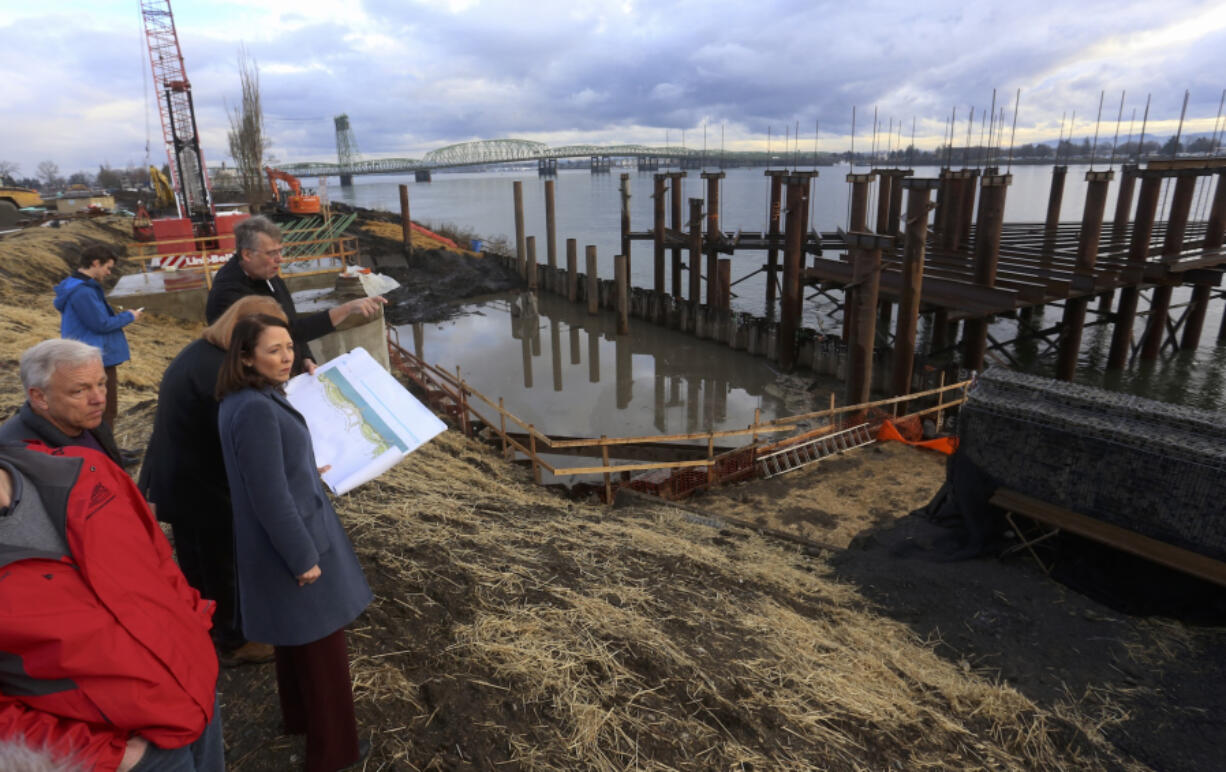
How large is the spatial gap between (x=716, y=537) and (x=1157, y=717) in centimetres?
374

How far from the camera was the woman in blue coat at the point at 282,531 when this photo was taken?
224 cm

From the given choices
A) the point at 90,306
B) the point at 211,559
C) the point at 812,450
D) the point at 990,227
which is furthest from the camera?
the point at 990,227

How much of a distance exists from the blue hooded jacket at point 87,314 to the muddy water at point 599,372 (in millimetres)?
8779

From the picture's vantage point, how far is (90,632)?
5.48 feet

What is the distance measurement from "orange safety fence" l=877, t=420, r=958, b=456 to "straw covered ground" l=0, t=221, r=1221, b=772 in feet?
15.2

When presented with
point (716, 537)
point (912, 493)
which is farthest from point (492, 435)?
point (912, 493)

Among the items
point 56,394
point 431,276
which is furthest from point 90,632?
point 431,276

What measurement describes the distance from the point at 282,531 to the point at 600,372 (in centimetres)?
1671

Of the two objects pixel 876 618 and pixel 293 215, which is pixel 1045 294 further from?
pixel 293 215

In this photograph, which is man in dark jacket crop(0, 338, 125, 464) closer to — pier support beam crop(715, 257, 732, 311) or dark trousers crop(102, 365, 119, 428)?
dark trousers crop(102, 365, 119, 428)

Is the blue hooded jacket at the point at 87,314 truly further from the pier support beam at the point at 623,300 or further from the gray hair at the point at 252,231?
the pier support beam at the point at 623,300

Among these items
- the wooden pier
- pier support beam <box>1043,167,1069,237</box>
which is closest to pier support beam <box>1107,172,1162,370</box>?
the wooden pier

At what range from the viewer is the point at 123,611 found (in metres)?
1.77

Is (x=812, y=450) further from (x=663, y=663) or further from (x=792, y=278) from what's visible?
(x=792, y=278)
